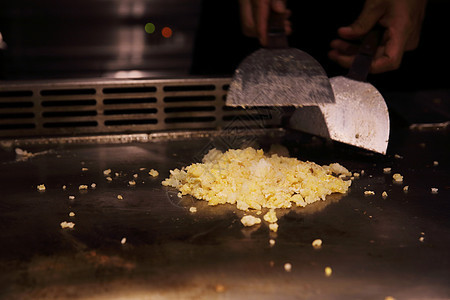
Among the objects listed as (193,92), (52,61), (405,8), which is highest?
(405,8)

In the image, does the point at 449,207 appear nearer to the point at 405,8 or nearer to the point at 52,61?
the point at 405,8

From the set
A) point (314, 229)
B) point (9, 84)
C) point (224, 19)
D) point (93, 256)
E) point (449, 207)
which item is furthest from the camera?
point (224, 19)

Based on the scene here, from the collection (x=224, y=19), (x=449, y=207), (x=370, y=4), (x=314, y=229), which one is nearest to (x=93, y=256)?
(x=314, y=229)

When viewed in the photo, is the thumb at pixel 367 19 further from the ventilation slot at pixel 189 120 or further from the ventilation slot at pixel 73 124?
the ventilation slot at pixel 73 124

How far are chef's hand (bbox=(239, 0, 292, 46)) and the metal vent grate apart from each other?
0.21 metres

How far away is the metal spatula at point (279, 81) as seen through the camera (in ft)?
4.60

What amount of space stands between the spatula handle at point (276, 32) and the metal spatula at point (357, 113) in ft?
0.67

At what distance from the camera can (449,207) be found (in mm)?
1272

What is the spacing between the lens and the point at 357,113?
5.03 ft

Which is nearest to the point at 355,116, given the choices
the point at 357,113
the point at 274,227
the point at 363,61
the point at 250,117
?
the point at 357,113

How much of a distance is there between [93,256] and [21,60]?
176 centimetres

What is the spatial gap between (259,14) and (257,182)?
719 mm

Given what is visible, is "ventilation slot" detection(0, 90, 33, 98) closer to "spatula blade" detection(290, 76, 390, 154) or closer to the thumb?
"spatula blade" detection(290, 76, 390, 154)

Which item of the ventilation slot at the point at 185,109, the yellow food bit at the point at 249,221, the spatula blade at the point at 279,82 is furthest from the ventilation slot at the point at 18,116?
the yellow food bit at the point at 249,221
